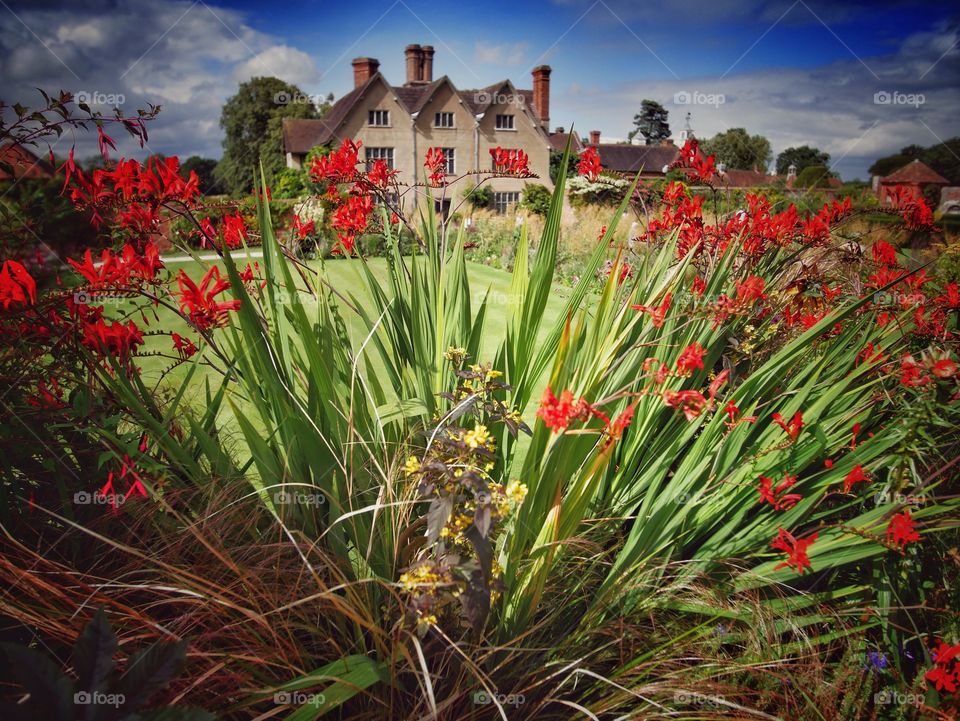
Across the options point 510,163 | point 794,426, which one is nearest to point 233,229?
point 510,163

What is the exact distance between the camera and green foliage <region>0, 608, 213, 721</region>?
0.81 metres

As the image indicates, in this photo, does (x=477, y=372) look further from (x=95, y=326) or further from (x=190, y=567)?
(x=95, y=326)

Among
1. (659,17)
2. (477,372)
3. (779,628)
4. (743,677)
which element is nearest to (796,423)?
(779,628)

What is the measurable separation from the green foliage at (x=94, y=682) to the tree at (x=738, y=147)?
139 feet

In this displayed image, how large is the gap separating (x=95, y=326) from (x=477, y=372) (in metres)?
1.00

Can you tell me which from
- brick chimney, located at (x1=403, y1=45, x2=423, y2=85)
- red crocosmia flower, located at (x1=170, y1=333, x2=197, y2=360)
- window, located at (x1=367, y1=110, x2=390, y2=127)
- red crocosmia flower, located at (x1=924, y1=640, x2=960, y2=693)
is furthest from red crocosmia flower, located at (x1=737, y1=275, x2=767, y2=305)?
brick chimney, located at (x1=403, y1=45, x2=423, y2=85)

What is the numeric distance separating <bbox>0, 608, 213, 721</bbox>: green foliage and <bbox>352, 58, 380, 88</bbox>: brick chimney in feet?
86.2

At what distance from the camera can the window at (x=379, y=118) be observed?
23.7 metres

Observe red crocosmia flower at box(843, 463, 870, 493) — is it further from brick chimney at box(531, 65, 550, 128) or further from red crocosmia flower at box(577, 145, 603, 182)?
brick chimney at box(531, 65, 550, 128)

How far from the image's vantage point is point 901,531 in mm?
1221

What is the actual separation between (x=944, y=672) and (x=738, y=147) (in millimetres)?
49163

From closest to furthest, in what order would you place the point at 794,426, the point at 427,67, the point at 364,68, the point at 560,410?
1. the point at 560,410
2. the point at 794,426
3. the point at 364,68
4. the point at 427,67

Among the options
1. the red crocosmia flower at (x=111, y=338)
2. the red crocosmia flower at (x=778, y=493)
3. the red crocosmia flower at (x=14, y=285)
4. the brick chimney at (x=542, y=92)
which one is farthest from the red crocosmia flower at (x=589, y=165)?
the brick chimney at (x=542, y=92)

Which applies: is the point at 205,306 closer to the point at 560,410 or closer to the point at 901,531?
the point at 560,410
